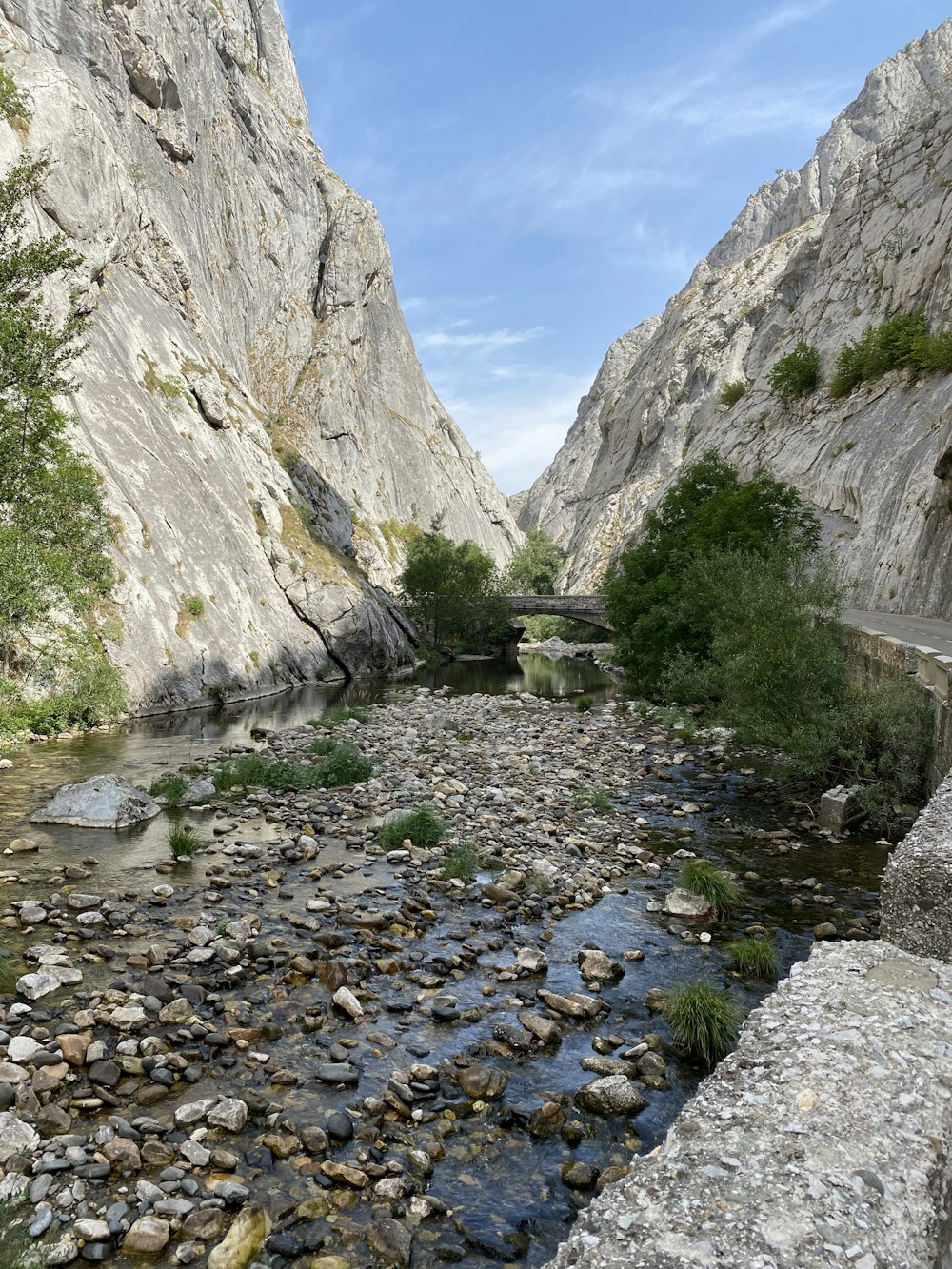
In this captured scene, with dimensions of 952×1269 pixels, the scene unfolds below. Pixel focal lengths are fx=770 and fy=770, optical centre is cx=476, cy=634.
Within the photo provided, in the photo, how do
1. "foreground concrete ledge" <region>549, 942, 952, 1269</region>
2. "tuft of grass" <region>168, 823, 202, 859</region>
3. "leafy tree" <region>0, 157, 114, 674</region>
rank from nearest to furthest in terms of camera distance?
"foreground concrete ledge" <region>549, 942, 952, 1269</region>
"tuft of grass" <region>168, 823, 202, 859</region>
"leafy tree" <region>0, 157, 114, 674</region>

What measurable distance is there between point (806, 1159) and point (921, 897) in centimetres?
383

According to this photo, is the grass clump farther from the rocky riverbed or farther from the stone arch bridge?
the stone arch bridge

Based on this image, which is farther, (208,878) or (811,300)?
(811,300)

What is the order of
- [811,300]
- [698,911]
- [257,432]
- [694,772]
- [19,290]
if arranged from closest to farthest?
[698,911], [694,772], [19,290], [257,432], [811,300]

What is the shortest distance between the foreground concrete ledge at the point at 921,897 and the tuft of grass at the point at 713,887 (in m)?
4.49

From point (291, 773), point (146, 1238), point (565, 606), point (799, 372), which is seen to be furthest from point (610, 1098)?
point (565, 606)

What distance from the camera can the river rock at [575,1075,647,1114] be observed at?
7004 mm

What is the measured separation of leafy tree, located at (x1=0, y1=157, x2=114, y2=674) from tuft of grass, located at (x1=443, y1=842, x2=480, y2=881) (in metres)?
17.6

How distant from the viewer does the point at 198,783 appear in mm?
18516

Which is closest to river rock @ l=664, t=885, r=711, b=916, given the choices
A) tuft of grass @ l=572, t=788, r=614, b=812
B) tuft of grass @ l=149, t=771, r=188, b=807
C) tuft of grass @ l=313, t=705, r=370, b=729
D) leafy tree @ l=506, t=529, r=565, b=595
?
tuft of grass @ l=572, t=788, r=614, b=812

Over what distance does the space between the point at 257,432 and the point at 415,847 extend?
177 ft

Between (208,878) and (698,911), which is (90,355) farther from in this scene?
(698,911)

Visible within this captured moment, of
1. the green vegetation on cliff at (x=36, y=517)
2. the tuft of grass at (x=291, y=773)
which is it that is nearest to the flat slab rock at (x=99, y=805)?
the tuft of grass at (x=291, y=773)

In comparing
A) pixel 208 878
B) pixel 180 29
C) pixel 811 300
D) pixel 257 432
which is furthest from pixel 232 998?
pixel 180 29
